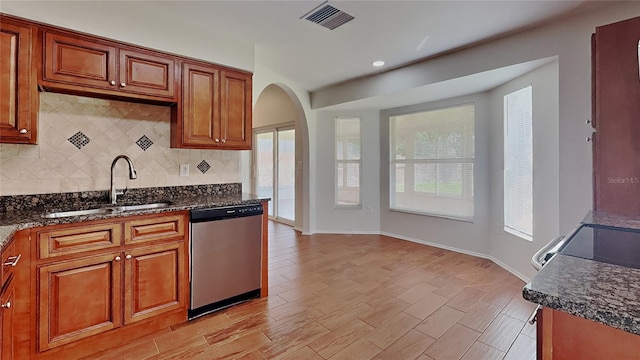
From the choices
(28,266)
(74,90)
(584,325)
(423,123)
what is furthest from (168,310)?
(423,123)

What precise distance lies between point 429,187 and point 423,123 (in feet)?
3.27

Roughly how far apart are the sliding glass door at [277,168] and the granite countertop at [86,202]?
2.87 meters

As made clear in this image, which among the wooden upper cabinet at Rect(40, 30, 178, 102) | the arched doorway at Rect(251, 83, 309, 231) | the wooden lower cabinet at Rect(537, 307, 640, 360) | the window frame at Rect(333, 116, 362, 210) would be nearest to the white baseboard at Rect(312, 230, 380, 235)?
the arched doorway at Rect(251, 83, 309, 231)

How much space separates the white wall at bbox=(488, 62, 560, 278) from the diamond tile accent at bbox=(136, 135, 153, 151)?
12.2 ft

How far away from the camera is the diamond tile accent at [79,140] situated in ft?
7.78

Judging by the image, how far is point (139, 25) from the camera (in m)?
2.39

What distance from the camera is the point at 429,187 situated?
15.2ft

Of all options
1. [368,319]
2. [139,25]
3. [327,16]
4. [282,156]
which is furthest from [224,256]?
[282,156]

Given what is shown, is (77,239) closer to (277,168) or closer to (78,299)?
(78,299)

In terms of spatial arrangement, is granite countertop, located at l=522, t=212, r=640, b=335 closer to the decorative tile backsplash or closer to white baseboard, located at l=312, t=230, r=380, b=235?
the decorative tile backsplash

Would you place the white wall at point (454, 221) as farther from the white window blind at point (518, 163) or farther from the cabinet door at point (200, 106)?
the cabinet door at point (200, 106)

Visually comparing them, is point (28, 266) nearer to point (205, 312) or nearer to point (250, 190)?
point (205, 312)

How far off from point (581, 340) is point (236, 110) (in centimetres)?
287

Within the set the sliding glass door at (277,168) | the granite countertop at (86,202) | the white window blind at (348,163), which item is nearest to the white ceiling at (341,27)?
the granite countertop at (86,202)
